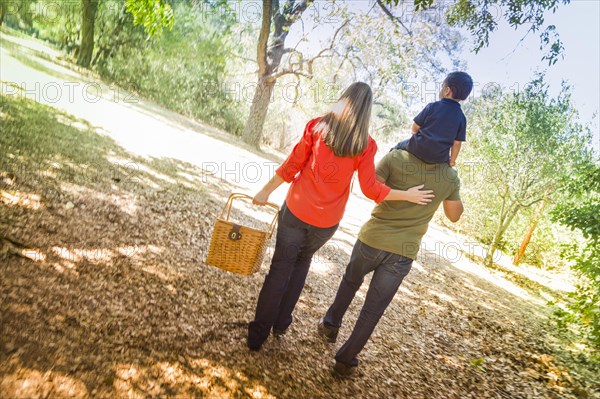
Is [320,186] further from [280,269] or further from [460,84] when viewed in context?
[460,84]

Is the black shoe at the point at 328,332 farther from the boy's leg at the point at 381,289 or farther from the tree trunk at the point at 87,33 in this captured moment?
the tree trunk at the point at 87,33

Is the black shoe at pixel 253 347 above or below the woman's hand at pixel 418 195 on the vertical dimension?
below

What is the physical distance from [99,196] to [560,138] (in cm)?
1162

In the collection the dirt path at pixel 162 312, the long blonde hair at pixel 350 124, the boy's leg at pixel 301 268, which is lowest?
the dirt path at pixel 162 312

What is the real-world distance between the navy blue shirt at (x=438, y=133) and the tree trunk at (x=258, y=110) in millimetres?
15319

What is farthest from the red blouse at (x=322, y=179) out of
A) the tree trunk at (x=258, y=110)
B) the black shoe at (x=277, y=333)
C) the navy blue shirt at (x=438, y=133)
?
the tree trunk at (x=258, y=110)

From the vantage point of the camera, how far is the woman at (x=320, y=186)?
252 cm

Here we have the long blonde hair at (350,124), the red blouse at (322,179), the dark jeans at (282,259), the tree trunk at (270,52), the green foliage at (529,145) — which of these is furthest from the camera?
the tree trunk at (270,52)

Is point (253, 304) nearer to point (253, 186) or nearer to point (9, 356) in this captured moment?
point (9, 356)

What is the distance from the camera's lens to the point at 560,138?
10344 mm

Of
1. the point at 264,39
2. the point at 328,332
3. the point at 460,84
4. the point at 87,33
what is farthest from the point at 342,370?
the point at 87,33

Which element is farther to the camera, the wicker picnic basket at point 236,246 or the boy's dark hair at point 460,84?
the wicker picnic basket at point 236,246

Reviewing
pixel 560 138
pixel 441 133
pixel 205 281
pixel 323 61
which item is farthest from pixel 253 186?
pixel 323 61

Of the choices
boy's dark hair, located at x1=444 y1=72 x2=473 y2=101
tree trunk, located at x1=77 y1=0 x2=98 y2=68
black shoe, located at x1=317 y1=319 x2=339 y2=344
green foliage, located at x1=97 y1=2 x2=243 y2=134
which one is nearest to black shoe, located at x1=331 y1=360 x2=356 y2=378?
black shoe, located at x1=317 y1=319 x2=339 y2=344
